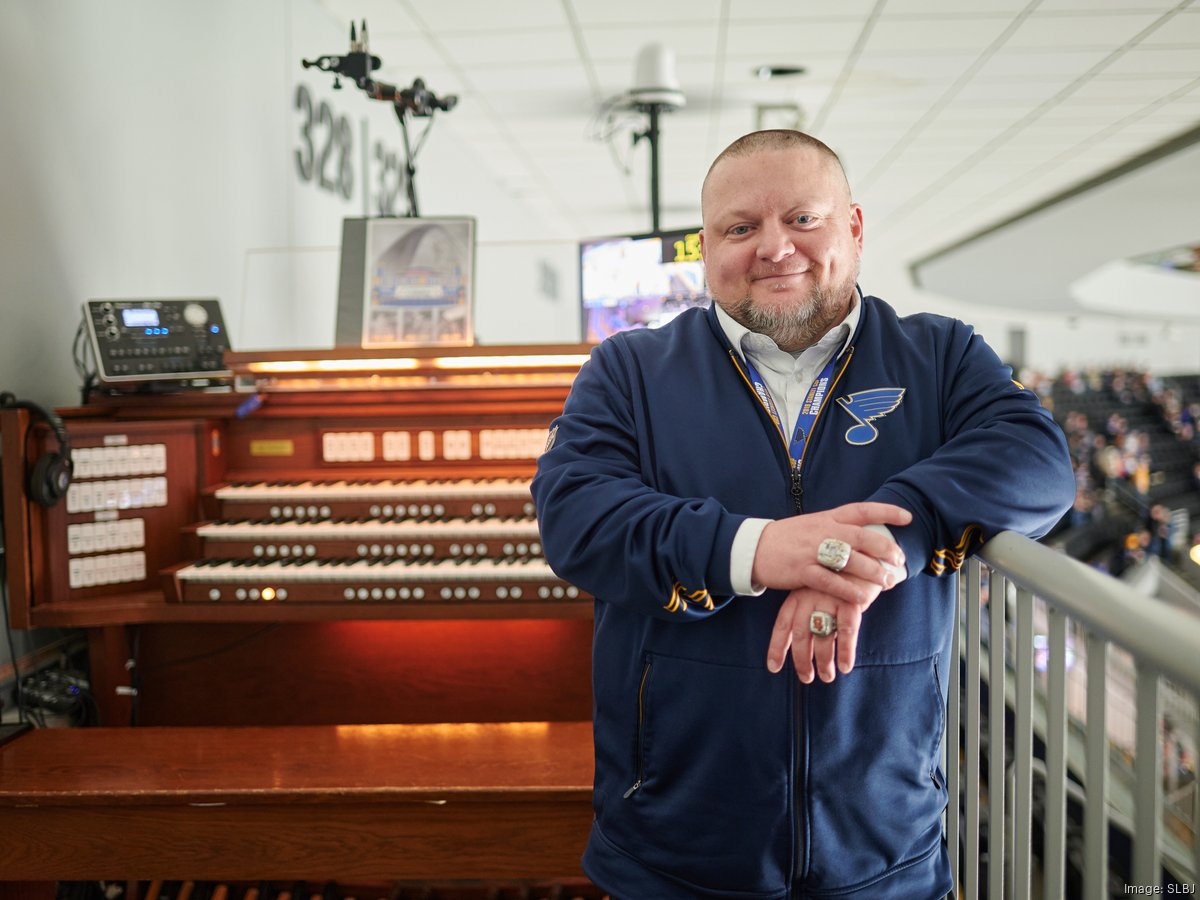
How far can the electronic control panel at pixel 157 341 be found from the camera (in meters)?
2.57

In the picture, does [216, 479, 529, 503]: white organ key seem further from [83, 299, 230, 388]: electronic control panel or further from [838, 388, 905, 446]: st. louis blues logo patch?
[838, 388, 905, 446]: st. louis blues logo patch

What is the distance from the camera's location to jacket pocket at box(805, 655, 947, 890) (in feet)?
4.20

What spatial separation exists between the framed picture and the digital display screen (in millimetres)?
537

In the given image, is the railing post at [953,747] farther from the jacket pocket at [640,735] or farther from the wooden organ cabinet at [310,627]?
the wooden organ cabinet at [310,627]

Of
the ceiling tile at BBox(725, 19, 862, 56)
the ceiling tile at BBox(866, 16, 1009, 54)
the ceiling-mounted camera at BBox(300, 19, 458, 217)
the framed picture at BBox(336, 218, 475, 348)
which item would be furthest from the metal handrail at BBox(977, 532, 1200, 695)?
the ceiling tile at BBox(866, 16, 1009, 54)

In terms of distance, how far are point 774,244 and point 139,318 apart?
2.07 meters

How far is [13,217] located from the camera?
2.55 metres

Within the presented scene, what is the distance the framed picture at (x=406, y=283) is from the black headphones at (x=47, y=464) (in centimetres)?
86

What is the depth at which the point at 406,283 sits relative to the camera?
2912 millimetres

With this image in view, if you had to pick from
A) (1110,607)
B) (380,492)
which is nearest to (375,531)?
(380,492)

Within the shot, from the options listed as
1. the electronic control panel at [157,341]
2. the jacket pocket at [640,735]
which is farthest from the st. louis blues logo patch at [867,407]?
the electronic control panel at [157,341]

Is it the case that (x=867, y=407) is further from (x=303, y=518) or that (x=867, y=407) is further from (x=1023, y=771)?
(x=303, y=518)

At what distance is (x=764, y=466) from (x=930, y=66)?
5152 millimetres

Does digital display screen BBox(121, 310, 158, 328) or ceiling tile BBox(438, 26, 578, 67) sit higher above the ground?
ceiling tile BBox(438, 26, 578, 67)
